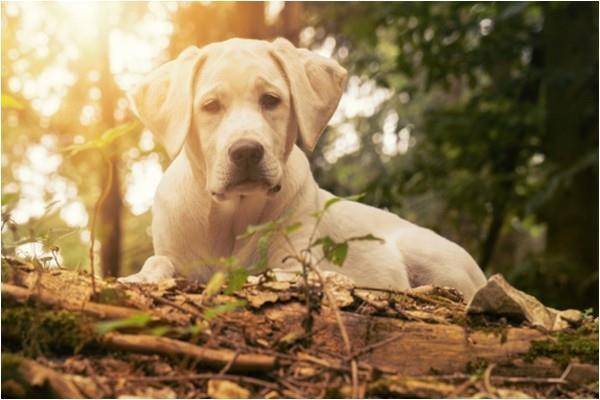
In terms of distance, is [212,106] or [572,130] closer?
[212,106]

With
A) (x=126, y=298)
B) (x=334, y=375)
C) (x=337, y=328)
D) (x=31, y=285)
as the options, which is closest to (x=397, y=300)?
(x=337, y=328)

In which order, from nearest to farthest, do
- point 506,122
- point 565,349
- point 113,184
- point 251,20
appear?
point 565,349 < point 251,20 < point 506,122 < point 113,184

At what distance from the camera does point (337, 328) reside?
12.1ft

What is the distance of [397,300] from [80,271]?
1581mm

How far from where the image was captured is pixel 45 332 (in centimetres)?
342

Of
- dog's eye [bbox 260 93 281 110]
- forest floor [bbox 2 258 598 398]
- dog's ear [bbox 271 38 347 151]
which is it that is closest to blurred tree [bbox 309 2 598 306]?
dog's ear [bbox 271 38 347 151]

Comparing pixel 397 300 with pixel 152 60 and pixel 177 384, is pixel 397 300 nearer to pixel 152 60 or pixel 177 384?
pixel 177 384

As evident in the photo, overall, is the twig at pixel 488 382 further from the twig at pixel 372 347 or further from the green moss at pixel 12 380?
the green moss at pixel 12 380

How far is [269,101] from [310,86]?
0.37 meters

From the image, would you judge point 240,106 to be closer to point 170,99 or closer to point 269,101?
point 269,101

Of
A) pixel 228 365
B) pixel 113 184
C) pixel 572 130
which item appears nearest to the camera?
pixel 228 365

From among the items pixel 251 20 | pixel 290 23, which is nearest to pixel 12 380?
pixel 251 20

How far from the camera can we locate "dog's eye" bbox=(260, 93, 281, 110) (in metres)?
4.72

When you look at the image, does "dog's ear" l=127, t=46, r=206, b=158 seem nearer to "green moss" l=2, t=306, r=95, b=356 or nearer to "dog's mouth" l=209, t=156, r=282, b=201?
"dog's mouth" l=209, t=156, r=282, b=201
